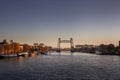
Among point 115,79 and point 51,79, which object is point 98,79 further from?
point 51,79

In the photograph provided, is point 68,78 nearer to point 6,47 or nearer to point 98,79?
point 98,79

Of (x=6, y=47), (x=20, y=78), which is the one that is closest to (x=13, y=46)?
(x=6, y=47)

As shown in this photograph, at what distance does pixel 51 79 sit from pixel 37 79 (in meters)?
2.16

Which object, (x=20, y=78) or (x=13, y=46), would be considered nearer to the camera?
(x=20, y=78)

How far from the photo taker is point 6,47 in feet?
525

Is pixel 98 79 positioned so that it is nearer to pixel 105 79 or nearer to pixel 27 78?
pixel 105 79

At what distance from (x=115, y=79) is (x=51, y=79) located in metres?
9.96

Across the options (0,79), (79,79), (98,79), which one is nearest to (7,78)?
(0,79)

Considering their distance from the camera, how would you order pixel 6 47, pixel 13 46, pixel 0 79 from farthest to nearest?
pixel 13 46 → pixel 6 47 → pixel 0 79

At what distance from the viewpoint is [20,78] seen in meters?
39.0

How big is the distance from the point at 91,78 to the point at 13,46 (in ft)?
460

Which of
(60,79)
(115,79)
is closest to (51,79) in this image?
(60,79)

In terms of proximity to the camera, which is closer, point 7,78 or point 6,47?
point 7,78

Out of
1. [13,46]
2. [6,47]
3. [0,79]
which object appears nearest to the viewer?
[0,79]
